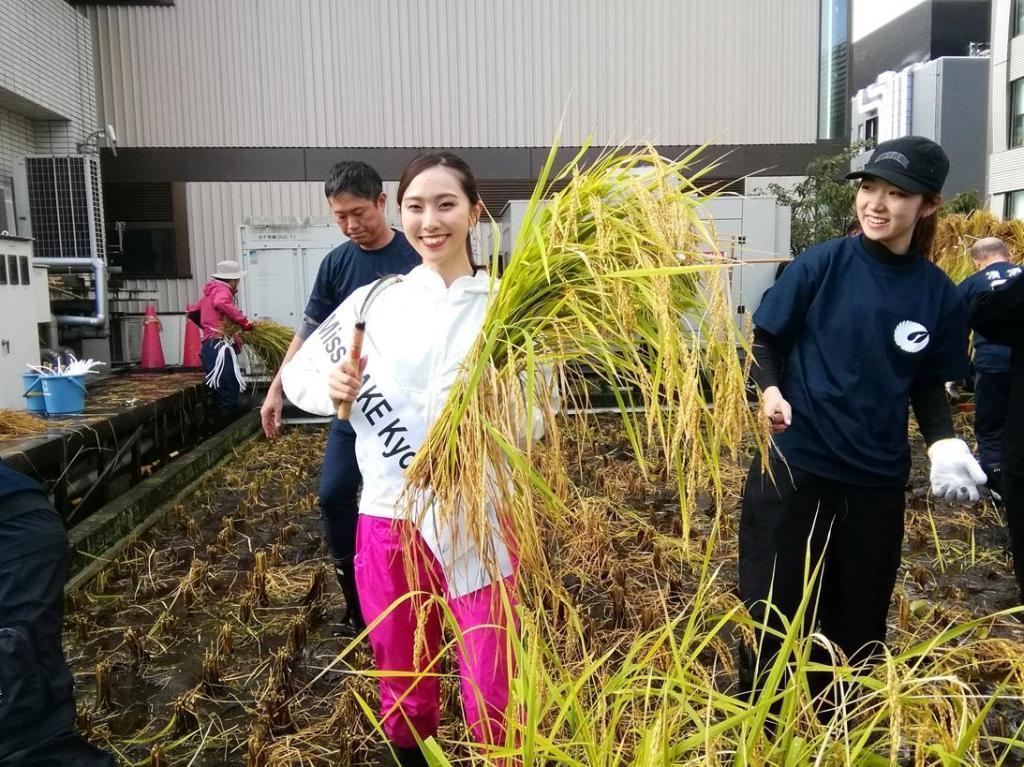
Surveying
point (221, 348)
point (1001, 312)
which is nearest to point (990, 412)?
point (1001, 312)

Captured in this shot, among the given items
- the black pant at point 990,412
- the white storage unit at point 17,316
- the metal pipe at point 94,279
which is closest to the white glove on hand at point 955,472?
the black pant at point 990,412

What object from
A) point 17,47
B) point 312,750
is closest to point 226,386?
point 17,47

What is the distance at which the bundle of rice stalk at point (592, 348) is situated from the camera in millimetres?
1284

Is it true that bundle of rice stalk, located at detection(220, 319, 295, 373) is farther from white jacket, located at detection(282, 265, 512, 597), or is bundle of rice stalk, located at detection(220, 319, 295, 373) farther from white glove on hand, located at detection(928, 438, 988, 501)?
white glove on hand, located at detection(928, 438, 988, 501)

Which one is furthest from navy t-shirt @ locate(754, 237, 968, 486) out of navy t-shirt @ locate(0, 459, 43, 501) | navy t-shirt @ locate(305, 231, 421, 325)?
navy t-shirt @ locate(0, 459, 43, 501)

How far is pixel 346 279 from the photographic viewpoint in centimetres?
292

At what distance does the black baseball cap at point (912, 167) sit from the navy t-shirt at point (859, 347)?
0.19 meters

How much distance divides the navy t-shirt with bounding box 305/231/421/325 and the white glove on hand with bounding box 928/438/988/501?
184 centimetres

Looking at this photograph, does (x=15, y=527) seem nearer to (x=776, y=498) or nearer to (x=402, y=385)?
(x=402, y=385)

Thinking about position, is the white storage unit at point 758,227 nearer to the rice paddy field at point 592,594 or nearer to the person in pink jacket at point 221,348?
the rice paddy field at point 592,594

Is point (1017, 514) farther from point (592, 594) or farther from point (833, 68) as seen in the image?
point (833, 68)

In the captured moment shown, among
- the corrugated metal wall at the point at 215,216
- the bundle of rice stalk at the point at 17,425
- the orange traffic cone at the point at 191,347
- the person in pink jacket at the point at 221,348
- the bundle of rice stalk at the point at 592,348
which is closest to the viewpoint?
the bundle of rice stalk at the point at 592,348

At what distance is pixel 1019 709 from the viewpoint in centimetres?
255

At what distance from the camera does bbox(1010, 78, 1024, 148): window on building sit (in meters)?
17.8
